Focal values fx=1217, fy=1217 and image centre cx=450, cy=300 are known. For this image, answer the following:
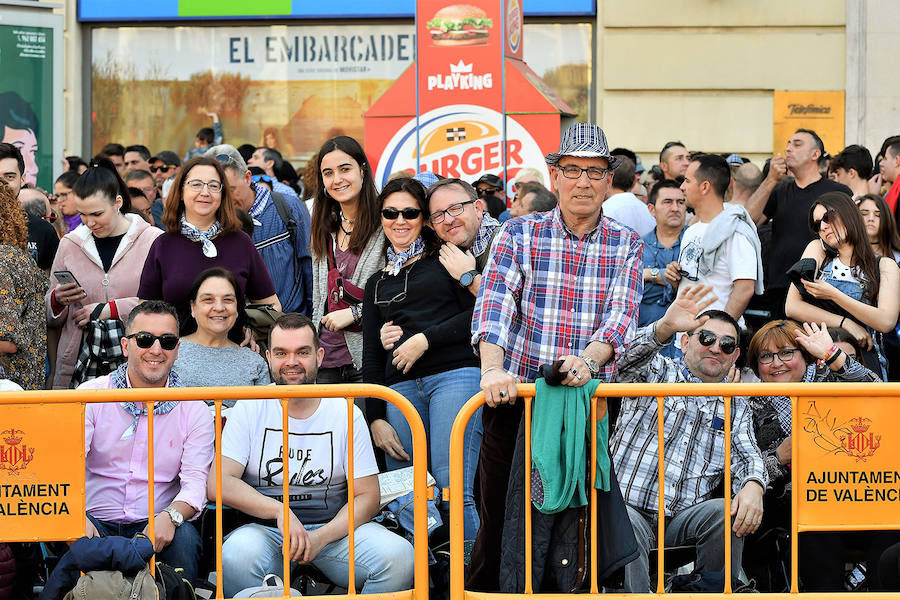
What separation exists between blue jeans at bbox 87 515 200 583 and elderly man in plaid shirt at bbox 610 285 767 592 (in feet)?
6.34

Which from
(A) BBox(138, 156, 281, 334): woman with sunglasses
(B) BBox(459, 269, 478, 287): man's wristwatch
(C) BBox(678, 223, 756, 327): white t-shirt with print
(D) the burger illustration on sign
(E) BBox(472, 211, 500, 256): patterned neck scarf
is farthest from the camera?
(D) the burger illustration on sign

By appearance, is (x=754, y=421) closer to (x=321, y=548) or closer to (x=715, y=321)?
(x=715, y=321)

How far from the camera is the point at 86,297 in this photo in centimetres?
706

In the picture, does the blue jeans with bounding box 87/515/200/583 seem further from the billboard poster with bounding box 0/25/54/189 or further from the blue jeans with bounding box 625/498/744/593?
the billboard poster with bounding box 0/25/54/189

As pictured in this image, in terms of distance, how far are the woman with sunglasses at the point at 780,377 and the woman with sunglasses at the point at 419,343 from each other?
4.61 ft

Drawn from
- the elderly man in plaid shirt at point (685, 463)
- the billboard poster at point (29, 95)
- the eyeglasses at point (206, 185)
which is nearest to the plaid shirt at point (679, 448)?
the elderly man in plaid shirt at point (685, 463)

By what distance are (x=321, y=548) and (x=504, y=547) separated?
83 cm

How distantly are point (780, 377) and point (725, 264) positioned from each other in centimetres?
142

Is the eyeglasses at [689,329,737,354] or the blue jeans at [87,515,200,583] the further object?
the eyeglasses at [689,329,737,354]

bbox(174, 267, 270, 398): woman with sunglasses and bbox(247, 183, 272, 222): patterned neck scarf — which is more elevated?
bbox(247, 183, 272, 222): patterned neck scarf

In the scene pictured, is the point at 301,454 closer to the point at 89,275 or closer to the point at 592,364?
the point at 592,364

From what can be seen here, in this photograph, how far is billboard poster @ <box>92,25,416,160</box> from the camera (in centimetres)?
1424

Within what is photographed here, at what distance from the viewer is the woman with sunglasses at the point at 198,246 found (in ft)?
21.8

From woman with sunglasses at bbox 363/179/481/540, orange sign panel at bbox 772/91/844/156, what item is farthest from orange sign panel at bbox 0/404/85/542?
orange sign panel at bbox 772/91/844/156
